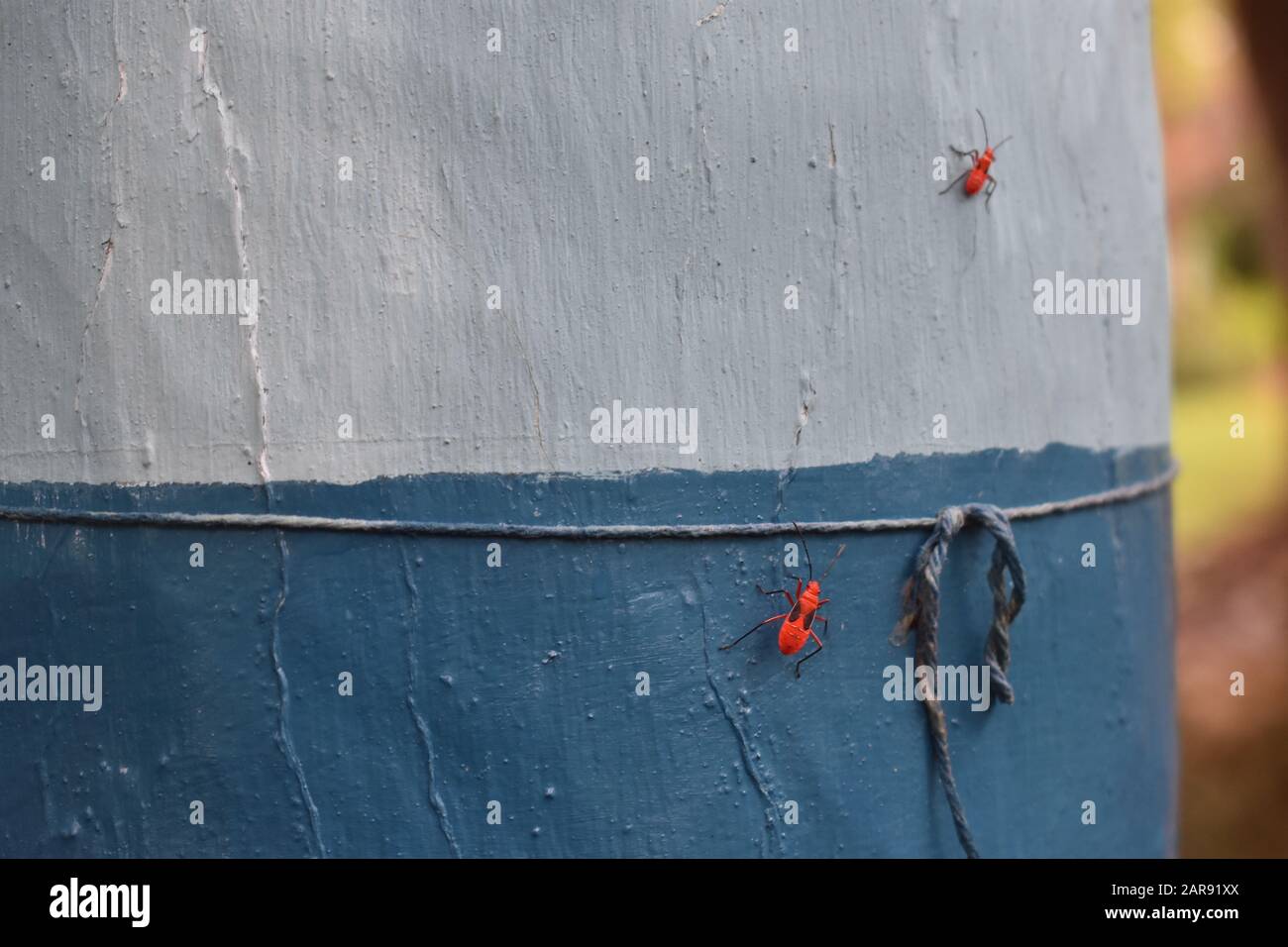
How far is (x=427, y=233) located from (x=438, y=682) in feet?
2.75

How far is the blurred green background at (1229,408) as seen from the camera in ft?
26.3

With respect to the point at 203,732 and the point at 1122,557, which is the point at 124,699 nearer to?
the point at 203,732

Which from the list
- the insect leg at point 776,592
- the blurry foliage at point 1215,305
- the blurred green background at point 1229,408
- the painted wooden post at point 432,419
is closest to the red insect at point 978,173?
the painted wooden post at point 432,419

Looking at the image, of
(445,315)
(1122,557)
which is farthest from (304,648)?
(1122,557)

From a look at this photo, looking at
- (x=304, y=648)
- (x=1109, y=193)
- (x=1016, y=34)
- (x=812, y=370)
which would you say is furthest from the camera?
(x=1109, y=193)

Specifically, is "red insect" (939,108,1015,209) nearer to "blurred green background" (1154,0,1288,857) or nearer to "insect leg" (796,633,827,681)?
"insect leg" (796,633,827,681)

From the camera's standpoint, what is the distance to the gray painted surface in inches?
82.6

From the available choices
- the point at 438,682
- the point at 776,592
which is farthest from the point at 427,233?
the point at 776,592

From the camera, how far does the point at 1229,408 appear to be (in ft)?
43.6

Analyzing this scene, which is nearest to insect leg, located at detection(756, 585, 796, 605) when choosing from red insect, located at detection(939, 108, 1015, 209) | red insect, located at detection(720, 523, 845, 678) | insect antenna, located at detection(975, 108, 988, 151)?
red insect, located at detection(720, 523, 845, 678)

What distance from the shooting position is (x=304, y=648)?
2.07 m

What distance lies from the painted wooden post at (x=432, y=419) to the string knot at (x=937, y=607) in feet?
0.33

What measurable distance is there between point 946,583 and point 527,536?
86 cm

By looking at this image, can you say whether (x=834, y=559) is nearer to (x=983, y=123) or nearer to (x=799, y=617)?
(x=799, y=617)
